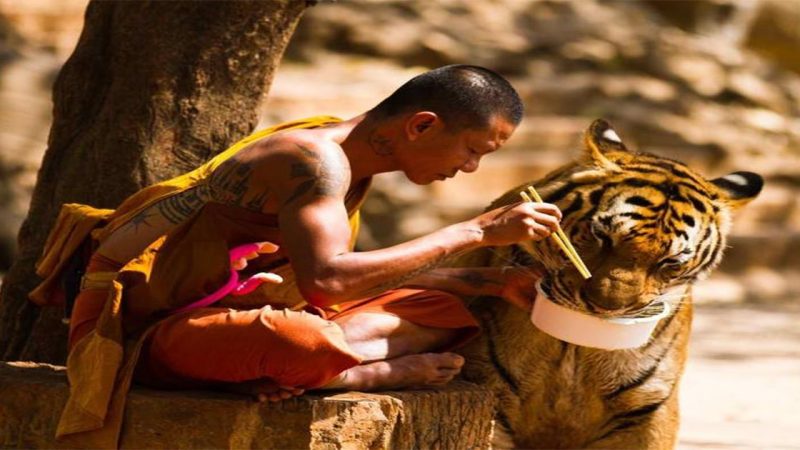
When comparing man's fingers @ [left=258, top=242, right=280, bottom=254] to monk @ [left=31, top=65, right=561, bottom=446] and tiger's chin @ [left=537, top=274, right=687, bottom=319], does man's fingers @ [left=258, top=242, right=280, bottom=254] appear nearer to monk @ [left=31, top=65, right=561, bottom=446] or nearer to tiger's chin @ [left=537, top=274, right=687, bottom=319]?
monk @ [left=31, top=65, right=561, bottom=446]

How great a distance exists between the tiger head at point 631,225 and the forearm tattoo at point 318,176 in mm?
914

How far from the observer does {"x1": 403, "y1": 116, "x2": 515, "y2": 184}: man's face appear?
4.14m

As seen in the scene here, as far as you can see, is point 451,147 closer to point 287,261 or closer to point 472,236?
point 472,236

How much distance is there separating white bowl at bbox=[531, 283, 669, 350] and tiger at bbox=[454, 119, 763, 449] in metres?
0.23

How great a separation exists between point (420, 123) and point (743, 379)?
13.6ft

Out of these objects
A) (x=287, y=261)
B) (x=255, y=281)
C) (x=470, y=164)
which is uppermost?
(x=470, y=164)

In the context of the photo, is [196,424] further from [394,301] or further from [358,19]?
[358,19]

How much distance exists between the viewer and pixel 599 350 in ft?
16.1

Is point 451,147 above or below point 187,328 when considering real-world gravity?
above

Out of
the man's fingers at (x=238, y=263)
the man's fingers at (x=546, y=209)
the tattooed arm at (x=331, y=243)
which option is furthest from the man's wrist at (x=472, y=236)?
the man's fingers at (x=238, y=263)

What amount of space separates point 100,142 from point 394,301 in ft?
5.03

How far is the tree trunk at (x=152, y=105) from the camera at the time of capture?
17.7ft

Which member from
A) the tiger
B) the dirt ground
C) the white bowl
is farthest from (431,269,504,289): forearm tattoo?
the dirt ground

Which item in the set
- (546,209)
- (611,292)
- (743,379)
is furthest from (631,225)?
(743,379)
